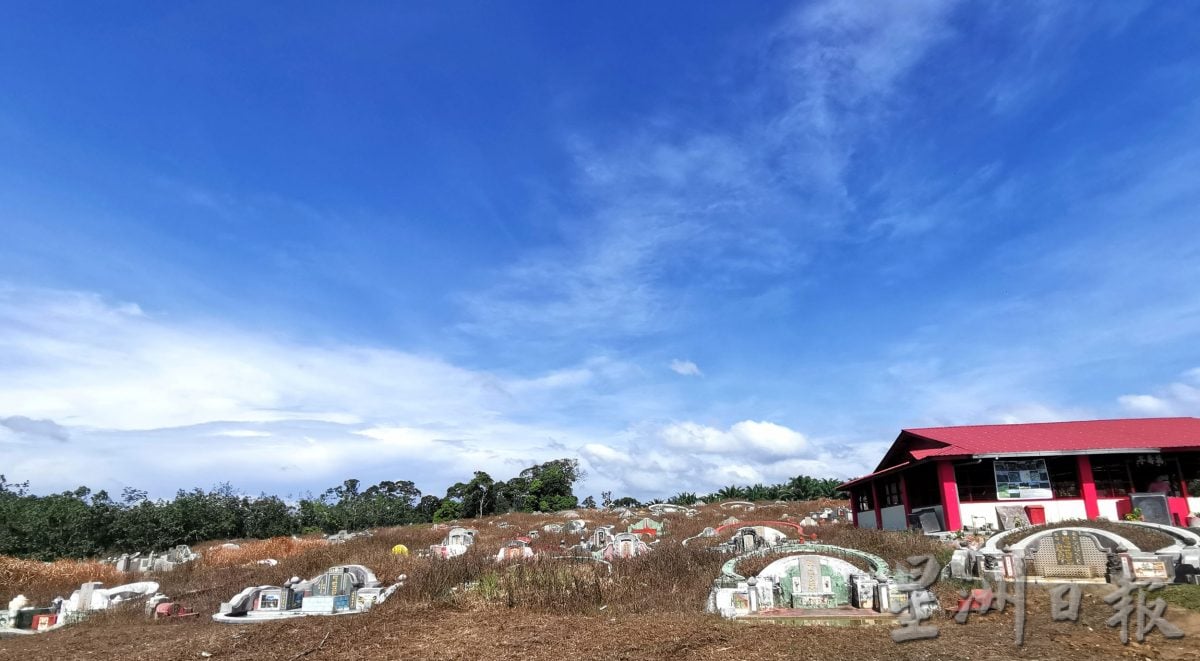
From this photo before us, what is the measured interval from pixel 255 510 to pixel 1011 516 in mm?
48846

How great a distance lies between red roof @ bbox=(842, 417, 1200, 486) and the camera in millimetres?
20922

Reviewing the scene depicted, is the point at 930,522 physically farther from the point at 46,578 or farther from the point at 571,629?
the point at 46,578

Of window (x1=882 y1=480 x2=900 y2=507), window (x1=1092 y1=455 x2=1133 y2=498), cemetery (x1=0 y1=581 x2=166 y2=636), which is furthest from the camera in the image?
window (x1=882 y1=480 x2=900 y2=507)

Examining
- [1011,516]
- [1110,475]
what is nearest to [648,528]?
[1011,516]

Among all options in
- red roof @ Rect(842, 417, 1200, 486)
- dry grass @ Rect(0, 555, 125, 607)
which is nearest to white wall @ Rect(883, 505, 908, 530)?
red roof @ Rect(842, 417, 1200, 486)

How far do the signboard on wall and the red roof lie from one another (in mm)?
589

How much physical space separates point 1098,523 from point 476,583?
634 inches

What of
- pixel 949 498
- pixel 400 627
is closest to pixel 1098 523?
pixel 949 498

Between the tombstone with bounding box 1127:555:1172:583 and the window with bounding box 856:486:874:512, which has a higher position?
the window with bounding box 856:486:874:512

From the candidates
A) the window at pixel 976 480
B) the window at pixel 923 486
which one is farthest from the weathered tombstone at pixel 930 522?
the window at pixel 976 480

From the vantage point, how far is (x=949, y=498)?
20.7 m

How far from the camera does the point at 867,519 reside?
91.6 ft

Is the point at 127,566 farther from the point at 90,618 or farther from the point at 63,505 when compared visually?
the point at 63,505

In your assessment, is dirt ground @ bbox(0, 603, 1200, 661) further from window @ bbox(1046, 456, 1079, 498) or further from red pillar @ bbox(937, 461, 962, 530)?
window @ bbox(1046, 456, 1079, 498)
